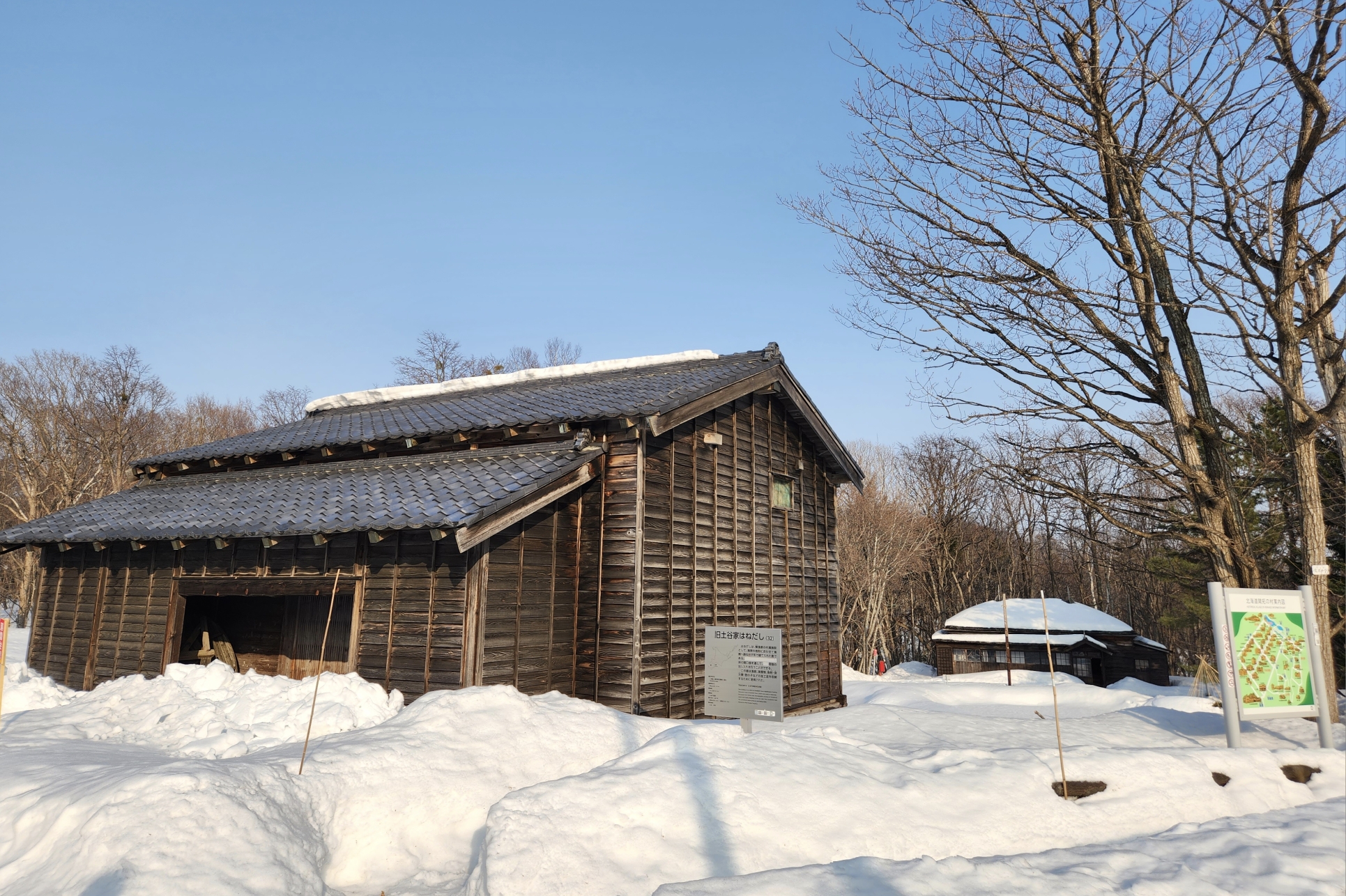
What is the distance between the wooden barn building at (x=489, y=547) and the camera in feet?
31.8

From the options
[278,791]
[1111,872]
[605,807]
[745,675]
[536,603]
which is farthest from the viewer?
[536,603]

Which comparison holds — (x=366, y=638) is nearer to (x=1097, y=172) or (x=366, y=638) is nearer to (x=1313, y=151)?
(x=1097, y=172)

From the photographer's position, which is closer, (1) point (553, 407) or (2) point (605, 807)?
(2) point (605, 807)

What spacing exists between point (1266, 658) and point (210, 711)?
39.6 feet

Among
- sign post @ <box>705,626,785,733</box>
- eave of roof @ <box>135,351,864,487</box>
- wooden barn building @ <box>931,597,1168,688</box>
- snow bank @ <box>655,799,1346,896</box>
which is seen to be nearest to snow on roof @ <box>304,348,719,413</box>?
eave of roof @ <box>135,351,864,487</box>

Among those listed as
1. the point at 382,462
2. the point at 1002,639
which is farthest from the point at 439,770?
the point at 1002,639

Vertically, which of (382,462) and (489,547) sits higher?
(382,462)

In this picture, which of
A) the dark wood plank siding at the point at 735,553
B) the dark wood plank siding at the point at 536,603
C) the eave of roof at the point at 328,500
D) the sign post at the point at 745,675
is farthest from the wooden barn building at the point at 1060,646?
the sign post at the point at 745,675

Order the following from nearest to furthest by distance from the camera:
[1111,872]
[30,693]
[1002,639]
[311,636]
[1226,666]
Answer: [1111,872]
[1226,666]
[30,693]
[311,636]
[1002,639]

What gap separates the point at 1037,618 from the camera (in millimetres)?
28719

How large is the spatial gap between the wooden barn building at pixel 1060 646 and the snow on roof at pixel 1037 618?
26 mm

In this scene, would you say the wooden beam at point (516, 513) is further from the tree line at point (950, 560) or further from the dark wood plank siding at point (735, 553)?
the tree line at point (950, 560)

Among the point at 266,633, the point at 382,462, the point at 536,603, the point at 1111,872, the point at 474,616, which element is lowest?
the point at 1111,872

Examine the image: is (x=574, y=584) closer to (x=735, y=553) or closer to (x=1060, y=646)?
(x=735, y=553)
